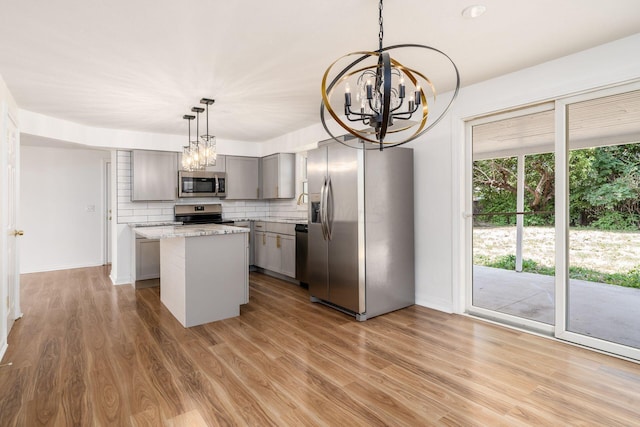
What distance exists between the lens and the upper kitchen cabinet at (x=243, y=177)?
19.6 ft

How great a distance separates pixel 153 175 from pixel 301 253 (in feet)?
8.52

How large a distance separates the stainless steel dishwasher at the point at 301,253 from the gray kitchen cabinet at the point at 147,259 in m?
1.97

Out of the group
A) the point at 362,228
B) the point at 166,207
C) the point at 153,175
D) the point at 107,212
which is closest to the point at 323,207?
the point at 362,228

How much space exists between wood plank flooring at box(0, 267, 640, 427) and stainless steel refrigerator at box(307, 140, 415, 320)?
0.83 ft

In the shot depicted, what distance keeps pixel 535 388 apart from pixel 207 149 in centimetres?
341

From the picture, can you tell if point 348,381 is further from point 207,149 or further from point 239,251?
point 207,149

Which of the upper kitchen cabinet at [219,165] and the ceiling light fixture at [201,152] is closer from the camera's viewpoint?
the ceiling light fixture at [201,152]

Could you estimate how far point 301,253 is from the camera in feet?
15.8

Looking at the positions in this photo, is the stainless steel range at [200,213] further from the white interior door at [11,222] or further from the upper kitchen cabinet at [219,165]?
the white interior door at [11,222]

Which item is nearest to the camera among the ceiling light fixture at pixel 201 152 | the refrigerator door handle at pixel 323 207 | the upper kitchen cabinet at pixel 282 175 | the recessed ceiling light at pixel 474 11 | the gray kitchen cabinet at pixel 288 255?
the recessed ceiling light at pixel 474 11

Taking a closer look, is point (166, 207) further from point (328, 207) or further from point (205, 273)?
point (328, 207)

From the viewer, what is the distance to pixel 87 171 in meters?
6.38

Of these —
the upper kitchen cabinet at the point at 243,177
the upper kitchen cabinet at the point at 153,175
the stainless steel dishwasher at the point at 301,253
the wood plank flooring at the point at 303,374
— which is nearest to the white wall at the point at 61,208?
the upper kitchen cabinet at the point at 153,175

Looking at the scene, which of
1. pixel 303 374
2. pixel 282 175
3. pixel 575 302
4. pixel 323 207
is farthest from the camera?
pixel 282 175
